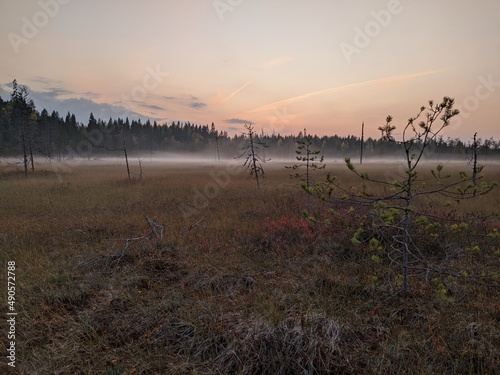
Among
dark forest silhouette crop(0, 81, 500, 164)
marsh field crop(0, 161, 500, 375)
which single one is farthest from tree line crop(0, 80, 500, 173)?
marsh field crop(0, 161, 500, 375)

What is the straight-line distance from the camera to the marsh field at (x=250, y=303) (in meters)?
2.95

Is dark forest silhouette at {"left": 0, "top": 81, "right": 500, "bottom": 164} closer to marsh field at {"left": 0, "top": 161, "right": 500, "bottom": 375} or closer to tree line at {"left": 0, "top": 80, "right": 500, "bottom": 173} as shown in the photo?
tree line at {"left": 0, "top": 80, "right": 500, "bottom": 173}

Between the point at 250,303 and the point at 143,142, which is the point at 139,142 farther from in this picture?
the point at 250,303

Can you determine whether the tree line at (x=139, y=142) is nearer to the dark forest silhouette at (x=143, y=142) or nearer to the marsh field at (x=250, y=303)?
the dark forest silhouette at (x=143, y=142)

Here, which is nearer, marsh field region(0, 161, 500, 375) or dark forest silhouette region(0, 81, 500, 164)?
marsh field region(0, 161, 500, 375)

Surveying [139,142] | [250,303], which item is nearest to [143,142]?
[139,142]

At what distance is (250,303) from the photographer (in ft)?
12.9

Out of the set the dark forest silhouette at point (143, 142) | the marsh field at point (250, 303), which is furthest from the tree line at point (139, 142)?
the marsh field at point (250, 303)

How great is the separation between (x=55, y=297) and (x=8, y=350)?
3.60 ft

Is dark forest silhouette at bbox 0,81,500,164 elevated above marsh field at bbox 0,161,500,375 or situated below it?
above

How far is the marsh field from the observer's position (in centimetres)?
295

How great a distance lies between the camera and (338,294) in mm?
4270

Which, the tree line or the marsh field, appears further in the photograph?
the tree line

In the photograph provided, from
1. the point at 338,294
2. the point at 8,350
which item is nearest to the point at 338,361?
the point at 338,294
